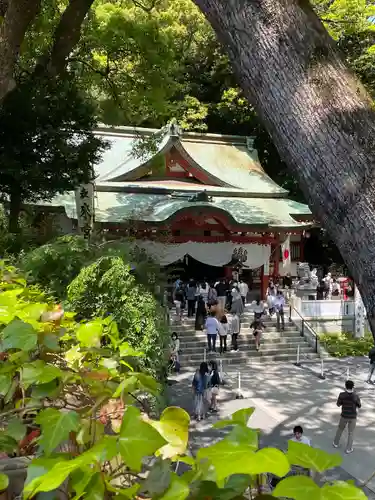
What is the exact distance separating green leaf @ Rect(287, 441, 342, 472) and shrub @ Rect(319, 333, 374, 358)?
1313 cm

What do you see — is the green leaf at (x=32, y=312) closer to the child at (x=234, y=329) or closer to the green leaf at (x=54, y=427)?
the green leaf at (x=54, y=427)

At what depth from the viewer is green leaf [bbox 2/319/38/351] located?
1.18 metres

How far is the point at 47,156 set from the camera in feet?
30.4

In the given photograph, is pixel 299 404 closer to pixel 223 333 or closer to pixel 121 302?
pixel 223 333

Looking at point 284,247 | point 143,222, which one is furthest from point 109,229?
point 284,247

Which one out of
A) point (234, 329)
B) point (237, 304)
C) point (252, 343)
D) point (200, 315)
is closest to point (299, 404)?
point (234, 329)

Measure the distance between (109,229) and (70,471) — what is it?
1389cm

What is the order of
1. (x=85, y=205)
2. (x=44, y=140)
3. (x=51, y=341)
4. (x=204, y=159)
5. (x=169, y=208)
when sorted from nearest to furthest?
(x=51, y=341), (x=44, y=140), (x=85, y=205), (x=169, y=208), (x=204, y=159)

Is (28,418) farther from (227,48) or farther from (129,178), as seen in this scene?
(129,178)

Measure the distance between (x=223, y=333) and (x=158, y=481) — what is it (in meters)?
11.4

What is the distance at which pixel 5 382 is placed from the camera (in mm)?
1197

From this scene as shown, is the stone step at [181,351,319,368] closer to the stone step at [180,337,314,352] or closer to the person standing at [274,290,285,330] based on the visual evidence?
the stone step at [180,337,314,352]

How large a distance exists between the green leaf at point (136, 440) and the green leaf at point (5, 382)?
0.51m

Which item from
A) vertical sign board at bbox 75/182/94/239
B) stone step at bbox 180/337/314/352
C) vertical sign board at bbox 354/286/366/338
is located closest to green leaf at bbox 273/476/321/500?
vertical sign board at bbox 75/182/94/239
